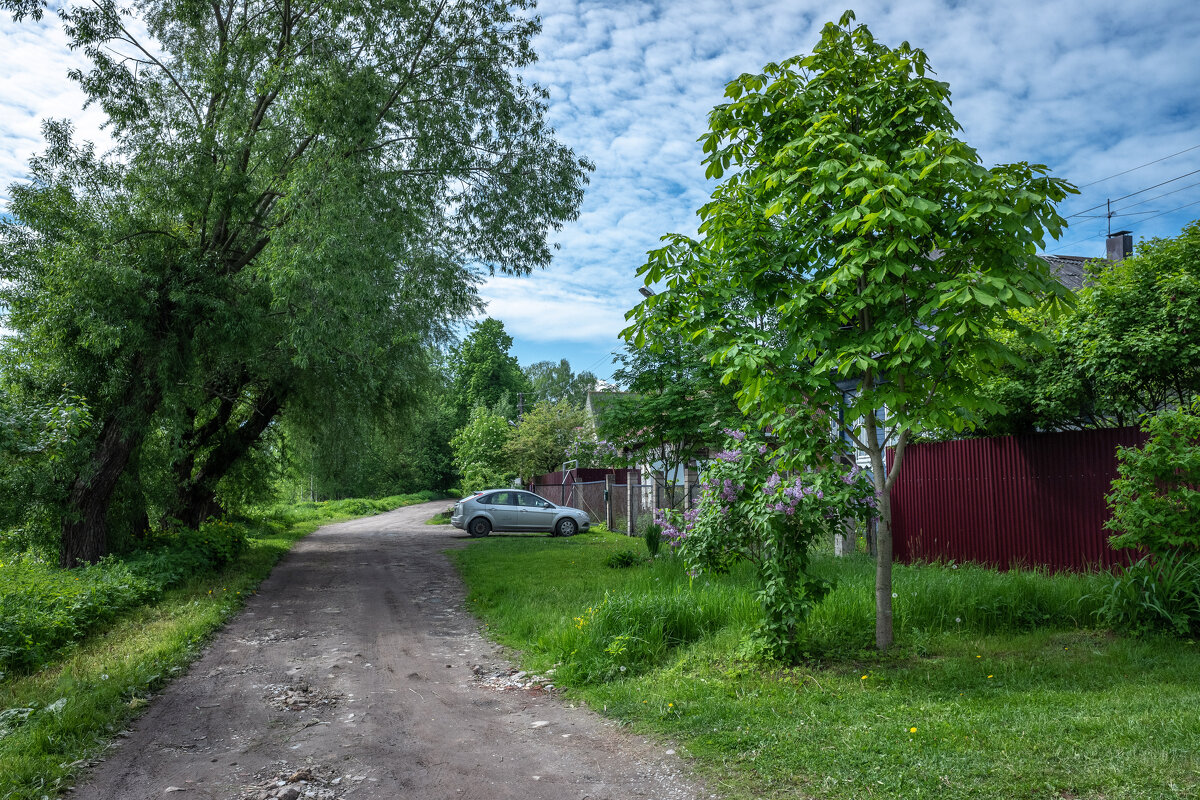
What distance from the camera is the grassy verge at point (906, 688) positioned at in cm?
426

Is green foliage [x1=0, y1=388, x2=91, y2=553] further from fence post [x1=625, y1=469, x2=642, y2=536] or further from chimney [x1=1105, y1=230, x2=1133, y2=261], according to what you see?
chimney [x1=1105, y1=230, x2=1133, y2=261]

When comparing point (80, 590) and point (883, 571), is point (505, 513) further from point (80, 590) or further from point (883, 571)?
point (883, 571)

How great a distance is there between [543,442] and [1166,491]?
2944 cm

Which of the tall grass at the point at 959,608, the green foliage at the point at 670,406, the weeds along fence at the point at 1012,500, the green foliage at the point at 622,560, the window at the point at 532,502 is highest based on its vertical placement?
the green foliage at the point at 670,406

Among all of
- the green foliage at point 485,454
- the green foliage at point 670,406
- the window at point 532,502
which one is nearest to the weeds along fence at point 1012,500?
the green foliage at point 670,406

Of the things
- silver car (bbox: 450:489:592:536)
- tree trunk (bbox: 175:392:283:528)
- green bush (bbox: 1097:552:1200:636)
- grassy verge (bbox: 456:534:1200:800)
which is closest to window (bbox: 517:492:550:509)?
silver car (bbox: 450:489:592:536)

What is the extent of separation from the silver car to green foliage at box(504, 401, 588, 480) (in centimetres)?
1196

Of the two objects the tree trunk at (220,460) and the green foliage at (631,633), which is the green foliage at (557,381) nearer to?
the tree trunk at (220,460)

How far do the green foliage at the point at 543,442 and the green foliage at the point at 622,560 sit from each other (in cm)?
2130

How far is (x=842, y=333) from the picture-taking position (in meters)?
6.62

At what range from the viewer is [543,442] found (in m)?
35.8

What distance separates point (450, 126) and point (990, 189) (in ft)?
33.7

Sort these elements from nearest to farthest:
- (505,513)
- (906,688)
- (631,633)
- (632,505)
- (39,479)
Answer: (906,688)
(631,633)
(39,479)
(632,505)
(505,513)

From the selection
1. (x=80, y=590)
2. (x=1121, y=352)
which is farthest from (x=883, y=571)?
(x=80, y=590)
